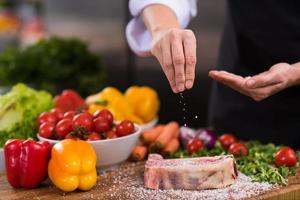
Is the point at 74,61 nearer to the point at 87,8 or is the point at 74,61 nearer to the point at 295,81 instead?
the point at 87,8

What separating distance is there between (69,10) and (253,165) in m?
3.39

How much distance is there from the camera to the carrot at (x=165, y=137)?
2.30 m

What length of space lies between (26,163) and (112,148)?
1.16 ft

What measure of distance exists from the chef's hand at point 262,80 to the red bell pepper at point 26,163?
2.09 ft

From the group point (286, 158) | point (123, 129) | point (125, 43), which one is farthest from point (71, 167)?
point (125, 43)

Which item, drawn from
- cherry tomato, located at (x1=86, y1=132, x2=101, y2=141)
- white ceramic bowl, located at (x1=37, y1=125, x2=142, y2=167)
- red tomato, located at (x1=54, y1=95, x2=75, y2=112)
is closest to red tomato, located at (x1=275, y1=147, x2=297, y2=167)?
white ceramic bowl, located at (x1=37, y1=125, x2=142, y2=167)

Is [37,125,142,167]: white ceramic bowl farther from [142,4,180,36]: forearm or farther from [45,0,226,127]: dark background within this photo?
[45,0,226,127]: dark background

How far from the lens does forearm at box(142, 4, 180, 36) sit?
2.12 meters

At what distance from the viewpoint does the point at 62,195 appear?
6.17 ft

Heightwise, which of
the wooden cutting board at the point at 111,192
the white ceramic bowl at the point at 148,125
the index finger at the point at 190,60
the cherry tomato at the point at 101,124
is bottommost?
the wooden cutting board at the point at 111,192

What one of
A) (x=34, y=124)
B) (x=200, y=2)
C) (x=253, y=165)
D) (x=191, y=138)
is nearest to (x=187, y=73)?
(x=253, y=165)

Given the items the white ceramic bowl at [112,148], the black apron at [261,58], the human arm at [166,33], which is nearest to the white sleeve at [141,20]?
the human arm at [166,33]

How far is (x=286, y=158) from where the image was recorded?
81.7 inches

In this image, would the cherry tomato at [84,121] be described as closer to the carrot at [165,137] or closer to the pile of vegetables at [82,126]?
the pile of vegetables at [82,126]
